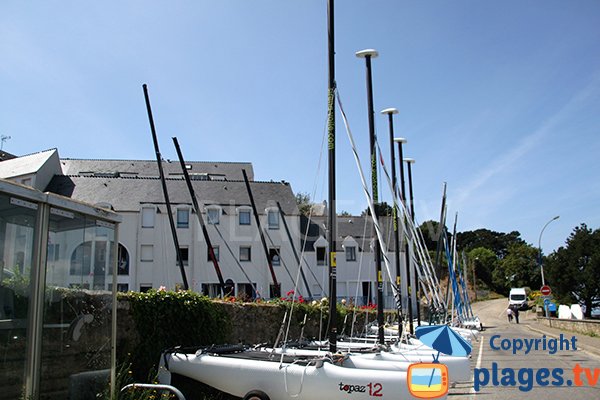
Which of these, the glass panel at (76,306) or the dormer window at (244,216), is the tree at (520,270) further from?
the glass panel at (76,306)

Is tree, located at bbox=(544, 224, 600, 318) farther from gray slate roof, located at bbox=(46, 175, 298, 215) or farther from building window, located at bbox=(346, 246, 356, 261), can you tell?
gray slate roof, located at bbox=(46, 175, 298, 215)

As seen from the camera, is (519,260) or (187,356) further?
(519,260)

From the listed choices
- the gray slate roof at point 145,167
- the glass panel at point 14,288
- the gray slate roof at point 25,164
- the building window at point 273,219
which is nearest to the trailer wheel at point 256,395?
the glass panel at point 14,288

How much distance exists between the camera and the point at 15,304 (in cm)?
595

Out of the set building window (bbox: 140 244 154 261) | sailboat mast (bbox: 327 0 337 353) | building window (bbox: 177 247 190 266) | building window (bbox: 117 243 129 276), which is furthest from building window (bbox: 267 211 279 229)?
sailboat mast (bbox: 327 0 337 353)

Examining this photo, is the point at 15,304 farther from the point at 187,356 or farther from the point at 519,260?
the point at 519,260

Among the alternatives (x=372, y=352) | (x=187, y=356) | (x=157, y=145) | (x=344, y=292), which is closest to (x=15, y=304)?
(x=187, y=356)

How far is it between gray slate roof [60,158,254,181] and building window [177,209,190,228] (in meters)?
9.19

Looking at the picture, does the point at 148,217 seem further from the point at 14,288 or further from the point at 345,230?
the point at 14,288

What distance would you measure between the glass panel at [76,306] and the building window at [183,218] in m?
33.9

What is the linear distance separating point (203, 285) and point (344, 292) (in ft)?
37.1

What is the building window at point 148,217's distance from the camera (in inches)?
1590

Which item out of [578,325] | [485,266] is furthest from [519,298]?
[578,325]

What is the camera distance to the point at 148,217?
1594 inches
